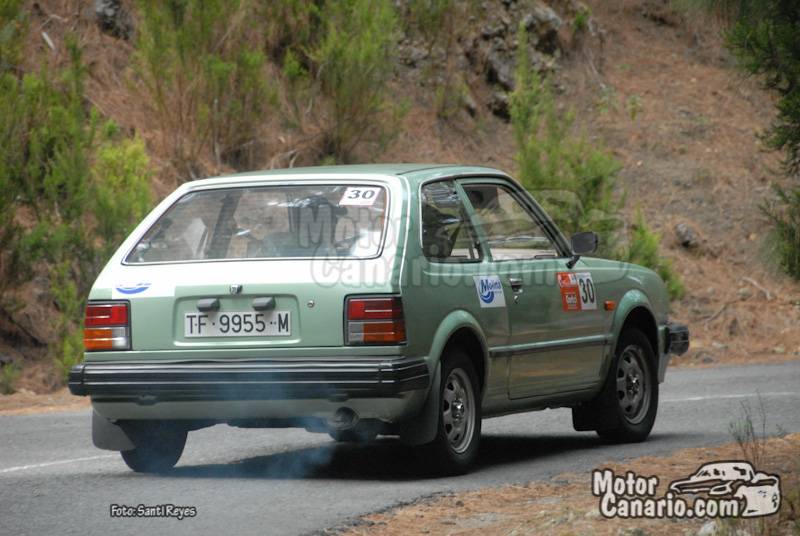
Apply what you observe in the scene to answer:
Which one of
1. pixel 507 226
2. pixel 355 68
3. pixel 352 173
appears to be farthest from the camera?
pixel 355 68

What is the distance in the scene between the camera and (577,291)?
746cm

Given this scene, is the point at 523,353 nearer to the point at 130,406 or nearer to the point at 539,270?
the point at 539,270

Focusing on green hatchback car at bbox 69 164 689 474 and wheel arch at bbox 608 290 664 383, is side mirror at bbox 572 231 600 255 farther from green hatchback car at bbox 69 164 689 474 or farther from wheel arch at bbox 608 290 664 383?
wheel arch at bbox 608 290 664 383

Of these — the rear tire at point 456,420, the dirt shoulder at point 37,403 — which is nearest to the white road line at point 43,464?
the rear tire at point 456,420

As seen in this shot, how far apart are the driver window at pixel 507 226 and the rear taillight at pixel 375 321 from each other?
1.40 metres

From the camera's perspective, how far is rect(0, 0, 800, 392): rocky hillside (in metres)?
19.1

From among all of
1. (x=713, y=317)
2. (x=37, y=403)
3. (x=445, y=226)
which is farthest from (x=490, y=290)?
(x=713, y=317)

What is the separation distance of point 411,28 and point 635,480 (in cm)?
2014

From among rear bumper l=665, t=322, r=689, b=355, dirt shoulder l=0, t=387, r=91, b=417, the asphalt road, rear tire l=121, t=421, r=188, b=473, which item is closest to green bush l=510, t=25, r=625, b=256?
the asphalt road

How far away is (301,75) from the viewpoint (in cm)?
2102

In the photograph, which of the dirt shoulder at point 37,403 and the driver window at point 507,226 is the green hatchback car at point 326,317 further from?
the dirt shoulder at point 37,403

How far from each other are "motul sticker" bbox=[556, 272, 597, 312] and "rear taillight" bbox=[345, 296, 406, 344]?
1883 millimetres

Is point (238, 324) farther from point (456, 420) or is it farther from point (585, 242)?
point (585, 242)

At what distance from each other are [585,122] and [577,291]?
19.0m
